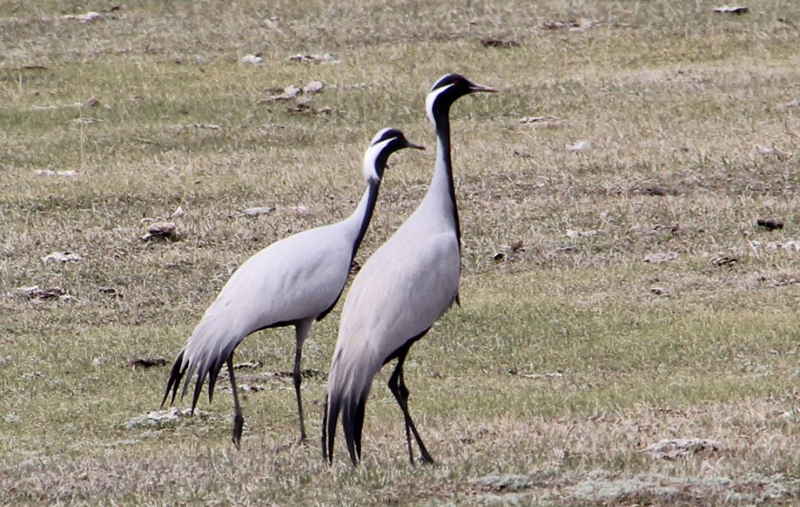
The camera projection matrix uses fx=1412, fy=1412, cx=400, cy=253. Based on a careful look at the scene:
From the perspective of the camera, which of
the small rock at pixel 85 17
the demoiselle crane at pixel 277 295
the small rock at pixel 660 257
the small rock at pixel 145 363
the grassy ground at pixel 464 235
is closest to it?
the grassy ground at pixel 464 235

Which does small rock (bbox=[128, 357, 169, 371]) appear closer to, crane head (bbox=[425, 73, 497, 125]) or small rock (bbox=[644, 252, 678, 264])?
crane head (bbox=[425, 73, 497, 125])

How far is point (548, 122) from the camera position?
65.0 ft

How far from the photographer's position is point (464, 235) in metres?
14.5

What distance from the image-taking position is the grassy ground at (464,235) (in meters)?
7.49

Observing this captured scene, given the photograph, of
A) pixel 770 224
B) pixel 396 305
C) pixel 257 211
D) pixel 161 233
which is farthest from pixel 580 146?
pixel 396 305

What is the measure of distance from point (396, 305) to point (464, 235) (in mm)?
6882

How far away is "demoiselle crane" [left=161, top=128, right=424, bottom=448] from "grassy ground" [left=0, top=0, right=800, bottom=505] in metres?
0.56

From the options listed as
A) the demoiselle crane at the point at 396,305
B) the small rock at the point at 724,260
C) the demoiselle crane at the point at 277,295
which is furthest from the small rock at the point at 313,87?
the demoiselle crane at the point at 396,305

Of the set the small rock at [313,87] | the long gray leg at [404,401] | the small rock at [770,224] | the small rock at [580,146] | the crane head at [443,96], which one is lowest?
the small rock at [313,87]

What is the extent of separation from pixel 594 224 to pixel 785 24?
10.9 m

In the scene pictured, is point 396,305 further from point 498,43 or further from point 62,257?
point 498,43

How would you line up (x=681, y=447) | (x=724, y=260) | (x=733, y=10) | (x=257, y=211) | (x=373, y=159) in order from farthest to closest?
(x=733, y=10) → (x=257, y=211) → (x=724, y=260) → (x=373, y=159) → (x=681, y=447)

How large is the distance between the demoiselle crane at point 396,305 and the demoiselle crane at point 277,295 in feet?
2.79

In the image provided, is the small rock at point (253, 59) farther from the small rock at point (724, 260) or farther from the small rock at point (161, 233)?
the small rock at point (724, 260)
